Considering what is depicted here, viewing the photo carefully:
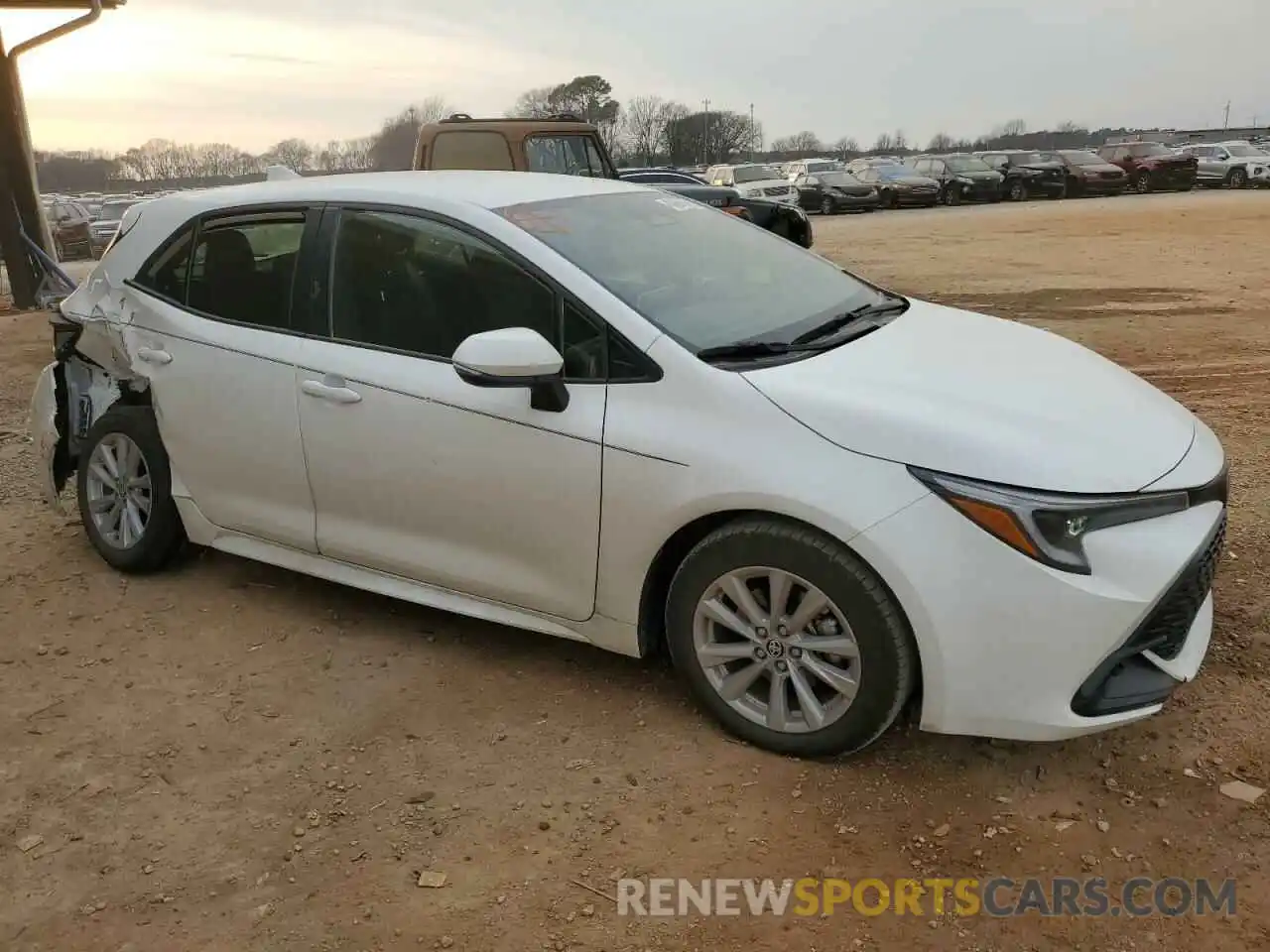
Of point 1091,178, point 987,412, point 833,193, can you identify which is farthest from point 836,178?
point 987,412

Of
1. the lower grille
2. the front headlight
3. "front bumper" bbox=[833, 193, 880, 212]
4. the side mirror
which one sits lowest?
the lower grille

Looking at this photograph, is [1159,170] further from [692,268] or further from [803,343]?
[803,343]

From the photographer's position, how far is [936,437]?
279cm

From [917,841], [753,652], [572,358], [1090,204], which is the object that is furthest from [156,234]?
[1090,204]

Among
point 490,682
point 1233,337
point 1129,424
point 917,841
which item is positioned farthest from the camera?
point 1233,337

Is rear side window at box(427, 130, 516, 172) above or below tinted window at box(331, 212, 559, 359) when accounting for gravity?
above

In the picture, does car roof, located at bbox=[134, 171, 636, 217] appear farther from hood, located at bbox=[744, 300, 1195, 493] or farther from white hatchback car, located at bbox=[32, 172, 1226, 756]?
hood, located at bbox=[744, 300, 1195, 493]

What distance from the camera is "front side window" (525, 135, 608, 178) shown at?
35.9 feet

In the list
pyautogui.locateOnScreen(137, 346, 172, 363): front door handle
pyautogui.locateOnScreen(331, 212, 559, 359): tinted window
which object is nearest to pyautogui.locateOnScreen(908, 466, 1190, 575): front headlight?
pyautogui.locateOnScreen(331, 212, 559, 359): tinted window

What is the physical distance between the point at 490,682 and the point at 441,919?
3.79 feet

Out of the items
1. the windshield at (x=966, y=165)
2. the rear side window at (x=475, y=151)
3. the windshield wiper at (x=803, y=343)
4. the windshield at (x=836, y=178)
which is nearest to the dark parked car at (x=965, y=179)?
the windshield at (x=966, y=165)

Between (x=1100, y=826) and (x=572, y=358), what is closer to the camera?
(x=1100, y=826)

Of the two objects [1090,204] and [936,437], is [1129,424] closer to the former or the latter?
[936,437]

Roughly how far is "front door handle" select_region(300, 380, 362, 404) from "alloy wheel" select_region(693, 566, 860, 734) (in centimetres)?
142
